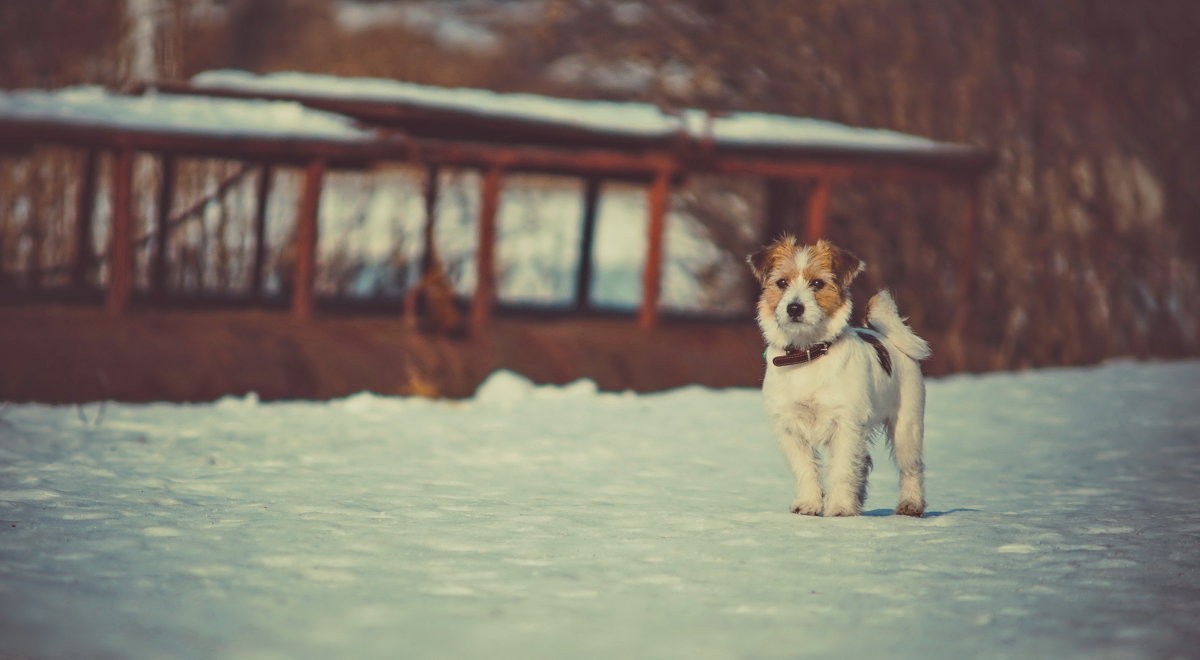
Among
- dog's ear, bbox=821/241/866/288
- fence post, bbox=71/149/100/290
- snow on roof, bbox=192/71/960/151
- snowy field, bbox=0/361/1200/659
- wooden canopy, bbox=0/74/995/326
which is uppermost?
snow on roof, bbox=192/71/960/151

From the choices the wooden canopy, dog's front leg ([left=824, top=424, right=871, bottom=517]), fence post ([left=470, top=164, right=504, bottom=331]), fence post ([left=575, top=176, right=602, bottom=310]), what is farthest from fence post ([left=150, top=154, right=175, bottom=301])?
dog's front leg ([left=824, top=424, right=871, bottom=517])

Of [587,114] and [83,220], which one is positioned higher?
[587,114]

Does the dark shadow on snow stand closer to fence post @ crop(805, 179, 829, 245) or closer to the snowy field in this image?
the snowy field

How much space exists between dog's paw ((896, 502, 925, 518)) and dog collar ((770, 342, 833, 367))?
3.75 ft

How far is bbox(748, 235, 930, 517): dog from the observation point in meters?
7.39

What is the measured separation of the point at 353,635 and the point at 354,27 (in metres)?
39.3

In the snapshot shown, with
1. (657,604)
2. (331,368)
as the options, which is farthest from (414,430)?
(657,604)

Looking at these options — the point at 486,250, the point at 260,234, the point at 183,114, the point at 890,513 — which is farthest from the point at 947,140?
the point at 890,513

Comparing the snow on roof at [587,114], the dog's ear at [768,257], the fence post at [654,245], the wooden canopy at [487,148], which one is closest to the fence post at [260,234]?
the wooden canopy at [487,148]

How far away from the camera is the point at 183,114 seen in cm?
1378

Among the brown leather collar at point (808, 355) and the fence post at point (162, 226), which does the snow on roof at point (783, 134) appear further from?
the brown leather collar at point (808, 355)

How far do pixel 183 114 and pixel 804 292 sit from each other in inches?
331

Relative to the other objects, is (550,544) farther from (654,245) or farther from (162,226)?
(162,226)

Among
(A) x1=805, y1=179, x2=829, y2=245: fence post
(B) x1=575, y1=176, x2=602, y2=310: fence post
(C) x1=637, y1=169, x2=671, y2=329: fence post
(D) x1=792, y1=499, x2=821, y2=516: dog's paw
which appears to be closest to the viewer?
(D) x1=792, y1=499, x2=821, y2=516: dog's paw
